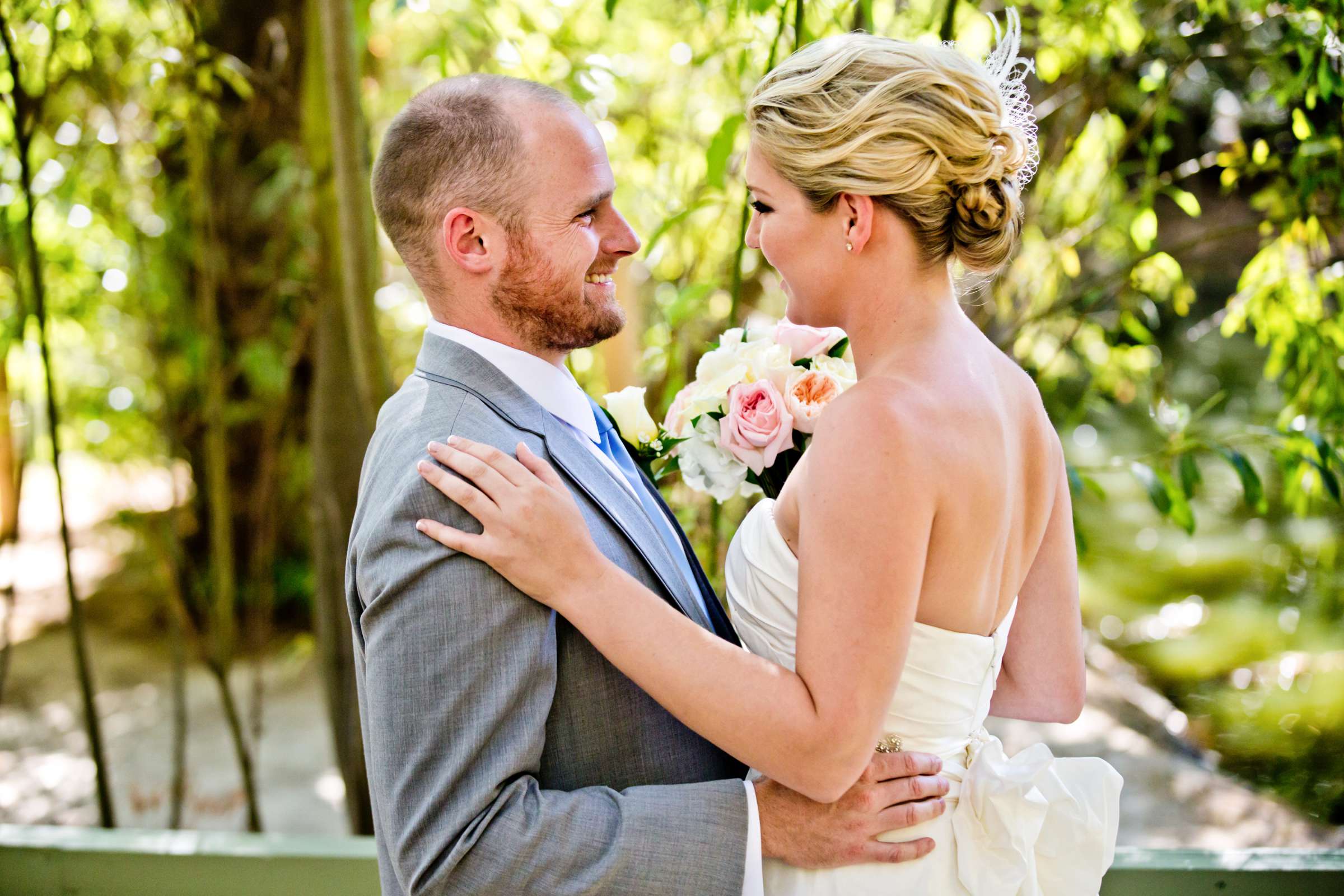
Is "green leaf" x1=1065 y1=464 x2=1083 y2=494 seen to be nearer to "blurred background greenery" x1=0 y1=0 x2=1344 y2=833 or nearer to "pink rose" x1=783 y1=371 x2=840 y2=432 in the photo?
"blurred background greenery" x1=0 y1=0 x2=1344 y2=833

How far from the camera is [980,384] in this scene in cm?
134

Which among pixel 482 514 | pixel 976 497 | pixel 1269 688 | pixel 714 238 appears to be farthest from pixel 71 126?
pixel 1269 688

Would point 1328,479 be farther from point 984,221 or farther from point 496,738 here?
point 496,738

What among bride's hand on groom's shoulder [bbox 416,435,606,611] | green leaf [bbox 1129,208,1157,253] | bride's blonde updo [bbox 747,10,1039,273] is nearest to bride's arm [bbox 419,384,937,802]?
bride's hand on groom's shoulder [bbox 416,435,606,611]

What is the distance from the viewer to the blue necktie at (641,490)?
1562 millimetres

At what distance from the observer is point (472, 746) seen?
1199 millimetres

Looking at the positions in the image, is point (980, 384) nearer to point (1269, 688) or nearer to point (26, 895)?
point (26, 895)

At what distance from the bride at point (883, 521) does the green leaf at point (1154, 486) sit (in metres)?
0.72

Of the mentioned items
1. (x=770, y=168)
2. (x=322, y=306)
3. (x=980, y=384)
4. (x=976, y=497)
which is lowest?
(x=322, y=306)

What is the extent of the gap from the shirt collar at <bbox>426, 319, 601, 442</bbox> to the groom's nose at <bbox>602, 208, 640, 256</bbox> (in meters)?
0.19

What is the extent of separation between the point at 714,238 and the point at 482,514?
7.81 ft

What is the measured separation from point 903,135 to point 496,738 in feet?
2.77

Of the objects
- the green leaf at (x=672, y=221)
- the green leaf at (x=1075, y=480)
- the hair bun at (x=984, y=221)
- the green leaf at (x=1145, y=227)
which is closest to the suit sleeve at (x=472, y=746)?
the hair bun at (x=984, y=221)

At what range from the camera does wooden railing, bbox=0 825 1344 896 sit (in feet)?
6.91
